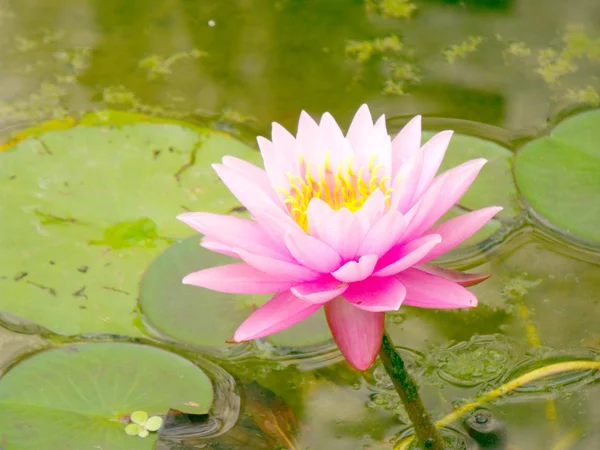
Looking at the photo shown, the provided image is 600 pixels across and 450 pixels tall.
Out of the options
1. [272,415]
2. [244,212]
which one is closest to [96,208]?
[244,212]

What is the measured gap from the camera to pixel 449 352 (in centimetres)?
206

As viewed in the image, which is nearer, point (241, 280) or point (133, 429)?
point (241, 280)

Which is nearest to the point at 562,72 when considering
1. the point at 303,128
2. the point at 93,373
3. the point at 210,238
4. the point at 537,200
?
the point at 537,200

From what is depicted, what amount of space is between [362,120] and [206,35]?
1771 mm

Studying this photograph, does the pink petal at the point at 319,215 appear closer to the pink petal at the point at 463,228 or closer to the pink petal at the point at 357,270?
the pink petal at the point at 357,270

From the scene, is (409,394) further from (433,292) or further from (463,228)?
(463,228)

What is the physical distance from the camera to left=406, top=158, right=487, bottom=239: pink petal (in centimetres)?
152

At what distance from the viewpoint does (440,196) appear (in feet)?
5.20

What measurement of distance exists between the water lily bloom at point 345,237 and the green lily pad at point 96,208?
71 centimetres

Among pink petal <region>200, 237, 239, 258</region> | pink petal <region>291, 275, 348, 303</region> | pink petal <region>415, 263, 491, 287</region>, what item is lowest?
pink petal <region>415, 263, 491, 287</region>

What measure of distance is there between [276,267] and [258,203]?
0.60ft

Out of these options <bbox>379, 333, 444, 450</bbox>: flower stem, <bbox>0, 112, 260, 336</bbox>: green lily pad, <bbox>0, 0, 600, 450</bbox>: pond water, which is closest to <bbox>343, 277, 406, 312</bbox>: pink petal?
<bbox>379, 333, 444, 450</bbox>: flower stem

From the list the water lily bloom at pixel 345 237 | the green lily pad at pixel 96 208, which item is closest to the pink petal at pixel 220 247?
the water lily bloom at pixel 345 237

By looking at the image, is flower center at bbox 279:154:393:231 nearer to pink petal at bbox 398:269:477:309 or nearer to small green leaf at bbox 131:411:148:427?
pink petal at bbox 398:269:477:309
